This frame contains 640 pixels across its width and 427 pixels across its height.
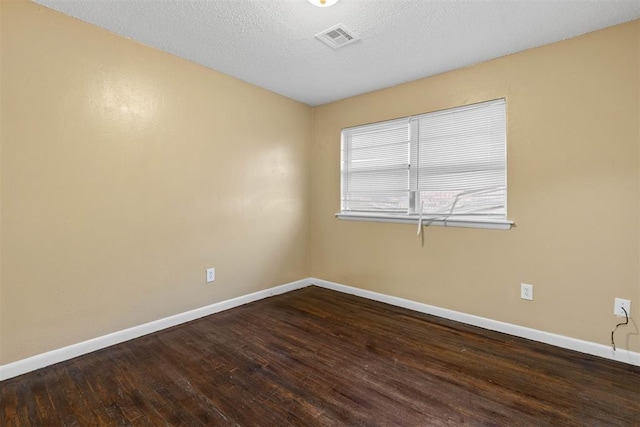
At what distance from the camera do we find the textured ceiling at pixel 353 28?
6.06 feet

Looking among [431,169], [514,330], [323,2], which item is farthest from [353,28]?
[514,330]

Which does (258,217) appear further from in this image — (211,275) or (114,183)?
(114,183)

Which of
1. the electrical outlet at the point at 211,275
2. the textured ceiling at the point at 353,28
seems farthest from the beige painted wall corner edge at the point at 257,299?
the textured ceiling at the point at 353,28

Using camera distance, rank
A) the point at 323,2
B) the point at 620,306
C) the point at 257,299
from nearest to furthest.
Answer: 1. the point at 323,2
2. the point at 620,306
3. the point at 257,299

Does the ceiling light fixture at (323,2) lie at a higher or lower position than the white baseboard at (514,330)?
higher

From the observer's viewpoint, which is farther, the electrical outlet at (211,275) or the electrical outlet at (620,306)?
the electrical outlet at (211,275)

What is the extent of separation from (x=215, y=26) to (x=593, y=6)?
243cm

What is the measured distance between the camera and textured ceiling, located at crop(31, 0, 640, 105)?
6.06ft

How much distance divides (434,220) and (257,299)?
6.62 feet

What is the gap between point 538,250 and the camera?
2.32 metres

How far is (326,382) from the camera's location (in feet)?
5.88

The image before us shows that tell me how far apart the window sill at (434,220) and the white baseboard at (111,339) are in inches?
53.2

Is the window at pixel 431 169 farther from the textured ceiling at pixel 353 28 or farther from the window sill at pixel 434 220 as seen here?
the textured ceiling at pixel 353 28

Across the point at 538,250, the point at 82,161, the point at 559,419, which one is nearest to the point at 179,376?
the point at 82,161
